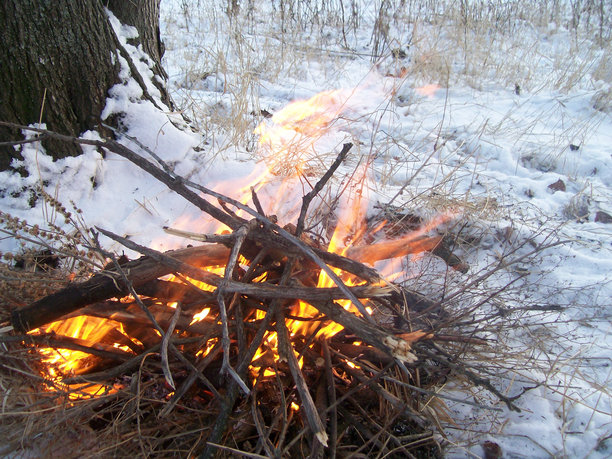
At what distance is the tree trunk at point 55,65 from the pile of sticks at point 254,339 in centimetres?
99

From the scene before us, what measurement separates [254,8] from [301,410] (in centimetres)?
566

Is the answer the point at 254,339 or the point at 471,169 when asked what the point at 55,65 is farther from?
the point at 471,169

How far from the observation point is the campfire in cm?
129

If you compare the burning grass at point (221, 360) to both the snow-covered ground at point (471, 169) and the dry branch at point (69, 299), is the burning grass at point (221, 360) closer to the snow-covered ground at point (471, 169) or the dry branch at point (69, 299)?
the dry branch at point (69, 299)

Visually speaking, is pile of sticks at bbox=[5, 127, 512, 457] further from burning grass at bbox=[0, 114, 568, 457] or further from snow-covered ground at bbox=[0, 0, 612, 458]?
snow-covered ground at bbox=[0, 0, 612, 458]

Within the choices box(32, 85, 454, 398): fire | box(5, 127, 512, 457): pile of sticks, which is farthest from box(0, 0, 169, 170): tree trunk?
box(5, 127, 512, 457): pile of sticks

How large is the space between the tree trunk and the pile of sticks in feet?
3.24

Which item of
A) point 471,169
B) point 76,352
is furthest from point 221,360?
point 471,169

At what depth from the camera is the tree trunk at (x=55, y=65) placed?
199cm

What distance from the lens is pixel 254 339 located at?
1336 mm

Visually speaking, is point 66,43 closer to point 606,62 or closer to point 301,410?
point 301,410

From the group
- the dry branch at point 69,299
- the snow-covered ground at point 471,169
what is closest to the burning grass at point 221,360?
the dry branch at point 69,299

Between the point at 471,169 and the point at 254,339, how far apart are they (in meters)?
2.74

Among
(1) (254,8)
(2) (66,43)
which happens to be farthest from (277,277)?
(1) (254,8)
